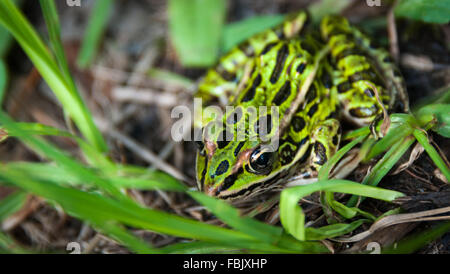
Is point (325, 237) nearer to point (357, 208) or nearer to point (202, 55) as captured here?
point (357, 208)

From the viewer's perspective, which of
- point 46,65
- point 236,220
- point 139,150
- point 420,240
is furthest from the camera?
point 139,150

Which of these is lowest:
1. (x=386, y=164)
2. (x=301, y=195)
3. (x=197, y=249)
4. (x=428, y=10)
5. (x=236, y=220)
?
(x=197, y=249)

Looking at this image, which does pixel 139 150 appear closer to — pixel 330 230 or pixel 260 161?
pixel 260 161

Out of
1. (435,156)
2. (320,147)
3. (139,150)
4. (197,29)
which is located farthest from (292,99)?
(139,150)

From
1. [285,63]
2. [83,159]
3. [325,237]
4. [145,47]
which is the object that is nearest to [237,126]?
[285,63]

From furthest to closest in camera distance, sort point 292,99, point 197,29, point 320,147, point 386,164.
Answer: point 197,29, point 292,99, point 320,147, point 386,164

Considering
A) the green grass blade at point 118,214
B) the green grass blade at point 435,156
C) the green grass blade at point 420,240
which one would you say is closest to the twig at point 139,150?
the green grass blade at point 118,214

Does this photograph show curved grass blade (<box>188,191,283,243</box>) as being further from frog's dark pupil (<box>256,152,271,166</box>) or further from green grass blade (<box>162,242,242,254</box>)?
frog's dark pupil (<box>256,152,271,166</box>)
